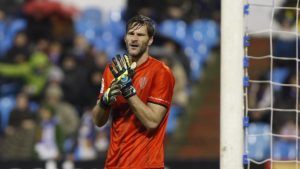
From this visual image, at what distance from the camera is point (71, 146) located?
10508 millimetres

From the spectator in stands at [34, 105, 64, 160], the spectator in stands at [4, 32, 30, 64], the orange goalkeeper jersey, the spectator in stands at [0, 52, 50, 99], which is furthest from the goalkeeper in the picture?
the spectator in stands at [4, 32, 30, 64]

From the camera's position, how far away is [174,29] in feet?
39.3

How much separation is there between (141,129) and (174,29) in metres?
7.73

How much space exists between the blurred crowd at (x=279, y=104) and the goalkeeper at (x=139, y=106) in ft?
18.0

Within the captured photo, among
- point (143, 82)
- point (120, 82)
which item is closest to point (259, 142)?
point (143, 82)

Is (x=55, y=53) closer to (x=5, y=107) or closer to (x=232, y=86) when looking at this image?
(x=5, y=107)

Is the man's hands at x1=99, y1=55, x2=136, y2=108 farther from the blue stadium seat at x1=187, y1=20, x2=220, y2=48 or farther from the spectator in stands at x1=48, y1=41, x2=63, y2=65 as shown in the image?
the blue stadium seat at x1=187, y1=20, x2=220, y2=48

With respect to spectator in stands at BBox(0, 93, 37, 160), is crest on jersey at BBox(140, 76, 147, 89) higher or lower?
higher

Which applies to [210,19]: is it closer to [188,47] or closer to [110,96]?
[188,47]

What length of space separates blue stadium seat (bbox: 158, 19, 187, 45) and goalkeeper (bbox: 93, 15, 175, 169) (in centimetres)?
751

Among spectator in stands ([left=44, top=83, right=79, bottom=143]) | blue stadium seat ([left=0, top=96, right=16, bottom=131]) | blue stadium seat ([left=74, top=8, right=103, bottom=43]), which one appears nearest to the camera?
spectator in stands ([left=44, top=83, right=79, bottom=143])

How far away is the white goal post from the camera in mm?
4945

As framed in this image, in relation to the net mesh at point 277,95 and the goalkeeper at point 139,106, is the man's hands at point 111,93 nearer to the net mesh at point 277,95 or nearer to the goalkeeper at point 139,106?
the goalkeeper at point 139,106

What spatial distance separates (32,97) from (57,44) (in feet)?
3.54
